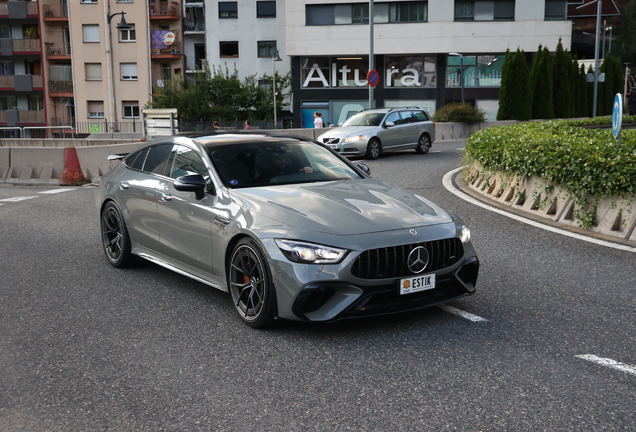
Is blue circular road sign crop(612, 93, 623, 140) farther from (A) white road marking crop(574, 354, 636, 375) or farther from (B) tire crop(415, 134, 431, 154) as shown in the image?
(B) tire crop(415, 134, 431, 154)

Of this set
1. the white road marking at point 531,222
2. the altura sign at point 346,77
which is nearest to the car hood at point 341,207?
the white road marking at point 531,222

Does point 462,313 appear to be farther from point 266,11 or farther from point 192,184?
point 266,11

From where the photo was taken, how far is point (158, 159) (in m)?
7.05

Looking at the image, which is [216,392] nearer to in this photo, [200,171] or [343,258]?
[343,258]

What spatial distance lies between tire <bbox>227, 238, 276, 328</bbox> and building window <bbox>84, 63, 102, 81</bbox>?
57.1 meters

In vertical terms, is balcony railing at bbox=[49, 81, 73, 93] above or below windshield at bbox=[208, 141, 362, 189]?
above

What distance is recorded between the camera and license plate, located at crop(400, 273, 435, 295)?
501 cm

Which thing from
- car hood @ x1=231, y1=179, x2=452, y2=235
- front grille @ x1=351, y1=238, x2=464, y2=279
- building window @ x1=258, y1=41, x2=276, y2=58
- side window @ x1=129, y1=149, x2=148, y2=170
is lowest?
front grille @ x1=351, y1=238, x2=464, y2=279

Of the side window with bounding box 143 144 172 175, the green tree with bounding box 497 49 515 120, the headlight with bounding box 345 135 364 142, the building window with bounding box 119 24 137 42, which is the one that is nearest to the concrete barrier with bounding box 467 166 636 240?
the side window with bounding box 143 144 172 175

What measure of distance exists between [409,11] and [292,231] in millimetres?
47948

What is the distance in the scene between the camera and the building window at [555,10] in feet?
165

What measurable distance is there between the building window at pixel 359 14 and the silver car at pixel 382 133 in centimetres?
2864

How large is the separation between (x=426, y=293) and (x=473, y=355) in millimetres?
690

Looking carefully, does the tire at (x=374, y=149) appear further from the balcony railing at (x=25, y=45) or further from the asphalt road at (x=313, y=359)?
the balcony railing at (x=25, y=45)
